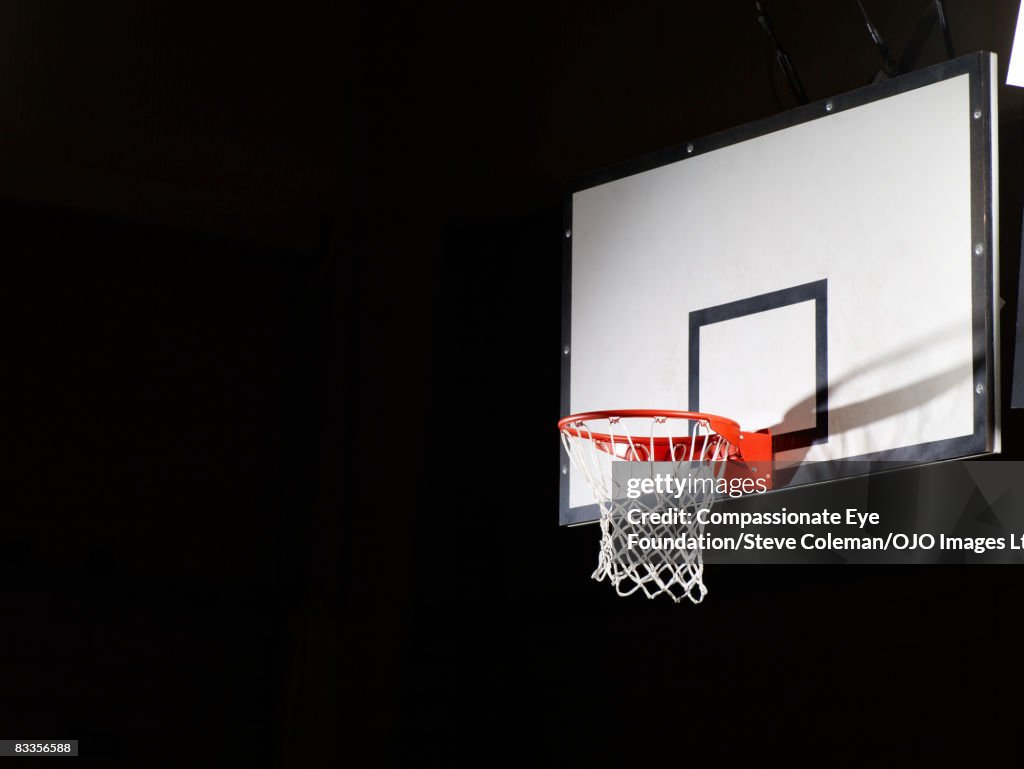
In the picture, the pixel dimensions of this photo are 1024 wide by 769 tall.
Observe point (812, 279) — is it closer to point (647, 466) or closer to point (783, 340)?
point (783, 340)

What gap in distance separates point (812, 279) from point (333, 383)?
6.46 ft

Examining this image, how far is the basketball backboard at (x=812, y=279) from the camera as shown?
219cm

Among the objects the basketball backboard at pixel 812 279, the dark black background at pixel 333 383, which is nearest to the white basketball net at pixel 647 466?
the basketball backboard at pixel 812 279

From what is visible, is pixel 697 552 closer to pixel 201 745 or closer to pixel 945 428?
pixel 945 428

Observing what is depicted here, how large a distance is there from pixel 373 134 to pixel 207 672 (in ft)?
6.53

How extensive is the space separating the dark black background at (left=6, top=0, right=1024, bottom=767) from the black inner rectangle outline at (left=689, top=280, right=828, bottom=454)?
3.57 feet

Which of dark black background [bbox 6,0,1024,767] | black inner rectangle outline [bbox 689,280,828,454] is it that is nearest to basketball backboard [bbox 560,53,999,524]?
black inner rectangle outline [bbox 689,280,828,454]

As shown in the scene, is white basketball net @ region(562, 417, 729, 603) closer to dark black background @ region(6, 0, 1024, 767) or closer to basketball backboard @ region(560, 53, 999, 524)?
basketball backboard @ region(560, 53, 999, 524)

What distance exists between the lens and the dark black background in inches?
147

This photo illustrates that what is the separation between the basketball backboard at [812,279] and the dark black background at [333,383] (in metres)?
1.06

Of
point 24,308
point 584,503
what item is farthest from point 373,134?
point 584,503

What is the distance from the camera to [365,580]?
3.84 meters

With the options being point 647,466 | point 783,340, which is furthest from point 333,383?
point 783,340

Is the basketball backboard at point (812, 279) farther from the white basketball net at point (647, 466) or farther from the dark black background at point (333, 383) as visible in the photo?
the dark black background at point (333, 383)
